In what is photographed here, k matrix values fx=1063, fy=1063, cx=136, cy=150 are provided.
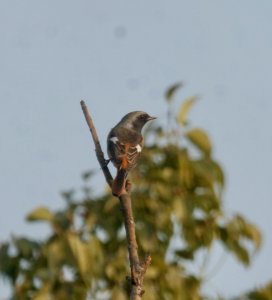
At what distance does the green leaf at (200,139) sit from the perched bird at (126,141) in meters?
0.43

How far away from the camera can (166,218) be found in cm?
872

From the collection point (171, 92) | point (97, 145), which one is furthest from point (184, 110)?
point (97, 145)

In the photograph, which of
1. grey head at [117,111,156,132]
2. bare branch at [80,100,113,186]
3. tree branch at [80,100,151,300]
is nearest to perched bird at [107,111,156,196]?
grey head at [117,111,156,132]

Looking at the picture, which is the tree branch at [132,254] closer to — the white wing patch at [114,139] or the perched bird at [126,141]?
the perched bird at [126,141]

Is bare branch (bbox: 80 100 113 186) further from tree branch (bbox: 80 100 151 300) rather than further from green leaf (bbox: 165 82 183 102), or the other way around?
green leaf (bbox: 165 82 183 102)

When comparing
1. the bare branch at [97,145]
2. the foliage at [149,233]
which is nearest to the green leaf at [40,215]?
the foliage at [149,233]

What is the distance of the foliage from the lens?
829cm

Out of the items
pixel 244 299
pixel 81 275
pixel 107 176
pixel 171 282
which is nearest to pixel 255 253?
pixel 244 299

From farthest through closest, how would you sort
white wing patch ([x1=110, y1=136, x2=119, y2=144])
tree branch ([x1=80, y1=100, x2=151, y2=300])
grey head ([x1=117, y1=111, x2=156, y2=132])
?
grey head ([x1=117, y1=111, x2=156, y2=132]), white wing patch ([x1=110, y1=136, x2=119, y2=144]), tree branch ([x1=80, y1=100, x2=151, y2=300])

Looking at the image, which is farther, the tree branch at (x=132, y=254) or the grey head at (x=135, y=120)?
the grey head at (x=135, y=120)

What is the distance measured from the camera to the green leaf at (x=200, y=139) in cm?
911

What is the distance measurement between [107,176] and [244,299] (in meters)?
3.27

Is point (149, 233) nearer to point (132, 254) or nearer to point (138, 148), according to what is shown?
point (138, 148)

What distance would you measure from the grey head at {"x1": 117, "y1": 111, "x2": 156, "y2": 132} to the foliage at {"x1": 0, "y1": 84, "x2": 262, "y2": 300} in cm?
15
